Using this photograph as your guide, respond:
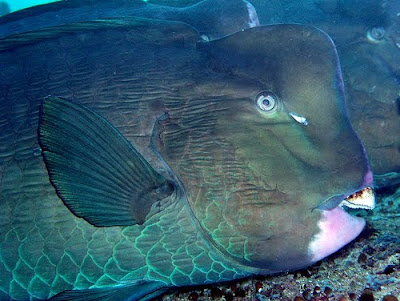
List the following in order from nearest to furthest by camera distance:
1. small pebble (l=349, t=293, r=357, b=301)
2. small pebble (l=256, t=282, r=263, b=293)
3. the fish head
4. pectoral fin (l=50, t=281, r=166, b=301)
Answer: the fish head < pectoral fin (l=50, t=281, r=166, b=301) < small pebble (l=349, t=293, r=357, b=301) < small pebble (l=256, t=282, r=263, b=293)

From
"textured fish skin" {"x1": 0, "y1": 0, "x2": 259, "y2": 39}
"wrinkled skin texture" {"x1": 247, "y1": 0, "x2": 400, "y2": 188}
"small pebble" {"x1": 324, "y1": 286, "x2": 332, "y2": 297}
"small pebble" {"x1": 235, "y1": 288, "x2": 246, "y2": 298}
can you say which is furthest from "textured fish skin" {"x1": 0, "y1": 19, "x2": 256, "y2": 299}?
"wrinkled skin texture" {"x1": 247, "y1": 0, "x2": 400, "y2": 188}

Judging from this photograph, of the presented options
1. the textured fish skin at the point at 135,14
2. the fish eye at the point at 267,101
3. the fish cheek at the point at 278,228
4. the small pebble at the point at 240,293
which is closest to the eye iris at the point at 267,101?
the fish eye at the point at 267,101

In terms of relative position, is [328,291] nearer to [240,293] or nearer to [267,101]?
[240,293]

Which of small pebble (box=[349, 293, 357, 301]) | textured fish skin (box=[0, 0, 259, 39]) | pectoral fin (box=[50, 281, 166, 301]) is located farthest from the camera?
textured fish skin (box=[0, 0, 259, 39])

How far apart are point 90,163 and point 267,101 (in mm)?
1031

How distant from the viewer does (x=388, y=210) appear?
3.98 meters

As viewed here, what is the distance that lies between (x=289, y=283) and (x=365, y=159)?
4.07ft

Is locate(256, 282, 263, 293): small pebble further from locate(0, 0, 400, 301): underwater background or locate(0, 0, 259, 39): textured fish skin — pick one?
locate(0, 0, 259, 39): textured fish skin

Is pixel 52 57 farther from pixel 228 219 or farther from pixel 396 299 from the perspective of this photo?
pixel 396 299

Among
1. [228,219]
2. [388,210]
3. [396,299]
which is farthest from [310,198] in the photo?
[388,210]

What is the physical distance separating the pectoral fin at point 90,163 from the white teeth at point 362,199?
1.15 m

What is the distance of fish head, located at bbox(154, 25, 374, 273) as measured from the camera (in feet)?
6.26

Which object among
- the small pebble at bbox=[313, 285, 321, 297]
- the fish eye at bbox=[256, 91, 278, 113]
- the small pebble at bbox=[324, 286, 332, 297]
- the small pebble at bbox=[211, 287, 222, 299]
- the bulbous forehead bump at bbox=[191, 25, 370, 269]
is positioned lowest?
the small pebble at bbox=[211, 287, 222, 299]

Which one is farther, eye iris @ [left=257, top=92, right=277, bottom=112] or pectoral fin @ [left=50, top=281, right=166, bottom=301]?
→ pectoral fin @ [left=50, top=281, right=166, bottom=301]
